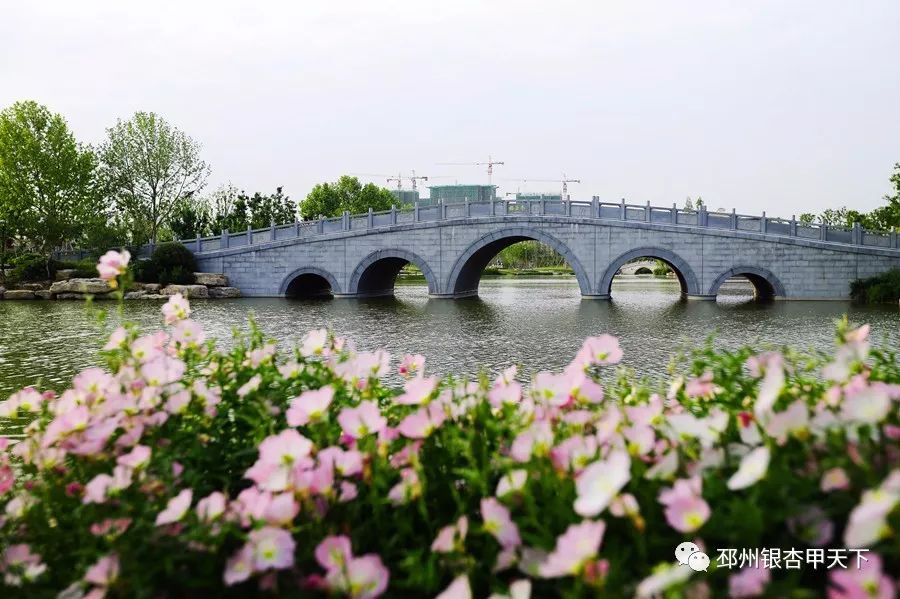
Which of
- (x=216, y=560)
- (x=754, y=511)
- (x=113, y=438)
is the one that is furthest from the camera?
(x=113, y=438)

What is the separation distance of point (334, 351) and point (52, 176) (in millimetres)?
34509

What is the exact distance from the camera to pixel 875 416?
1.29 metres

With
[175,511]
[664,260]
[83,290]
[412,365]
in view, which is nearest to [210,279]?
[83,290]

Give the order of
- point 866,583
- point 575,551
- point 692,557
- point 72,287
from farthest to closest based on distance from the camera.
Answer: point 72,287
point 692,557
point 575,551
point 866,583

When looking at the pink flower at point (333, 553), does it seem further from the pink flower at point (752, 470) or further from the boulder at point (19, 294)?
Result: the boulder at point (19, 294)

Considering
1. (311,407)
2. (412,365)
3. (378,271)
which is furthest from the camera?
(378,271)

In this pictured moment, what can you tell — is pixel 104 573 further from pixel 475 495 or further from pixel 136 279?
pixel 136 279

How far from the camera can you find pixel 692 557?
1292mm

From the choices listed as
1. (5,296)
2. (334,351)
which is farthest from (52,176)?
(334,351)

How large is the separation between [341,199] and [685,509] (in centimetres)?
5637

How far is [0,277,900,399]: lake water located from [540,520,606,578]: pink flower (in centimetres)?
545

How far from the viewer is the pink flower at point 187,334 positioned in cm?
260

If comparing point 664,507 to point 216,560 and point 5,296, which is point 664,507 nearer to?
point 216,560

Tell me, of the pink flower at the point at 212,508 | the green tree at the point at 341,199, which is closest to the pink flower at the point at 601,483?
the pink flower at the point at 212,508
